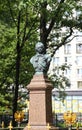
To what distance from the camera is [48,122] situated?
18844 millimetres

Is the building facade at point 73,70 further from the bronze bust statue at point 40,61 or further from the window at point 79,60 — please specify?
the bronze bust statue at point 40,61

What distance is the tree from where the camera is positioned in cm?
2486

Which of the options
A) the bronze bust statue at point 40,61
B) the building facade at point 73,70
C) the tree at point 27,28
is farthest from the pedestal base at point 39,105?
the building facade at point 73,70

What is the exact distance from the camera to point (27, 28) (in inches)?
1127

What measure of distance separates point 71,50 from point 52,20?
5674cm

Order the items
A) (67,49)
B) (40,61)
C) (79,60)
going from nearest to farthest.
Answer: (40,61)
(79,60)
(67,49)

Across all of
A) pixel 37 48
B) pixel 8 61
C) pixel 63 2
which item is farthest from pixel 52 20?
pixel 37 48

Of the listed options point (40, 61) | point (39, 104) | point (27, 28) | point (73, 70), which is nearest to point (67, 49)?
point (73, 70)

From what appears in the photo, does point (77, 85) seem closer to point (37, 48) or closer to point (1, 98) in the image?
point (1, 98)

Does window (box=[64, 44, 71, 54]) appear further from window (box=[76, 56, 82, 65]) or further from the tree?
the tree

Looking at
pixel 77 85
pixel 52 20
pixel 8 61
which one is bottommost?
pixel 77 85

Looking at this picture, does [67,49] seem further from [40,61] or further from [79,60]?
[40,61]

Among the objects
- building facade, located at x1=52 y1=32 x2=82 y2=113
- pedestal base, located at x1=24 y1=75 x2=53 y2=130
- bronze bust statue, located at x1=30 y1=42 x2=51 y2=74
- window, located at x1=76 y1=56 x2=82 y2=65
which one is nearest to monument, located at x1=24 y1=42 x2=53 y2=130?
pedestal base, located at x1=24 y1=75 x2=53 y2=130

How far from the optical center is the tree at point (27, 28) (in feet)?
81.6
